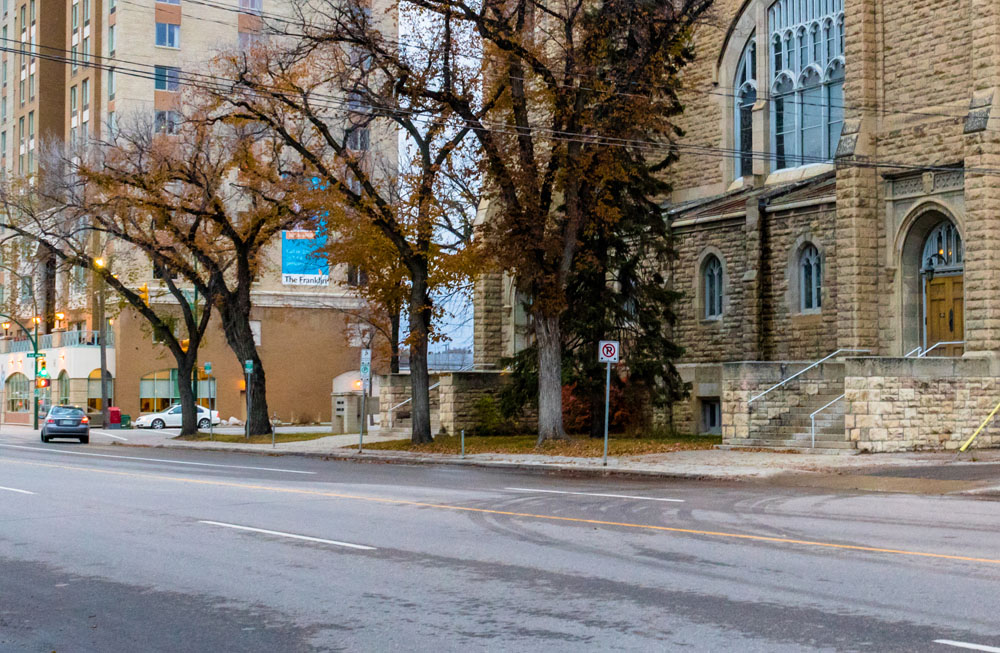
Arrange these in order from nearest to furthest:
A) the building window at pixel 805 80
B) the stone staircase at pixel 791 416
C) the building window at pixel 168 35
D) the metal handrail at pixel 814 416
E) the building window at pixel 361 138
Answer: the metal handrail at pixel 814 416 → the stone staircase at pixel 791 416 → the building window at pixel 361 138 → the building window at pixel 805 80 → the building window at pixel 168 35

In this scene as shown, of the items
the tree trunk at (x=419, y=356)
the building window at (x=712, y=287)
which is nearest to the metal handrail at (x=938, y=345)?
the building window at (x=712, y=287)

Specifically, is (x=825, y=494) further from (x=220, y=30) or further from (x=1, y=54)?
(x=1, y=54)

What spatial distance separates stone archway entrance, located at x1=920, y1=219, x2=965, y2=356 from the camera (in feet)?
96.7

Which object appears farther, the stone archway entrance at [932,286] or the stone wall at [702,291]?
the stone wall at [702,291]

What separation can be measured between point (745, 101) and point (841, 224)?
8.84m

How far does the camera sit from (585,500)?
16828 millimetres

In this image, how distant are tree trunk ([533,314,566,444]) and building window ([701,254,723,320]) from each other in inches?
373

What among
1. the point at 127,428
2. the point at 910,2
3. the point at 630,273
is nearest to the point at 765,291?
the point at 630,273

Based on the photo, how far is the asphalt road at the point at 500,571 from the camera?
304 inches

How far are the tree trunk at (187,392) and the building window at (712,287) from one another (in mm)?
19877

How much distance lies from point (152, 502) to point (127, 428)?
152 ft

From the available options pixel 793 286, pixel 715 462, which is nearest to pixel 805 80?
pixel 793 286

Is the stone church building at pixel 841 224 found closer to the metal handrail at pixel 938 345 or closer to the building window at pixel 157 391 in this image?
the metal handrail at pixel 938 345

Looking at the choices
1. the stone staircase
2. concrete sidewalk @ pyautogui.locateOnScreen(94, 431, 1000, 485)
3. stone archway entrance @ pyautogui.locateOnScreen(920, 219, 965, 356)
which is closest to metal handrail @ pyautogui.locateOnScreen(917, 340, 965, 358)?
stone archway entrance @ pyautogui.locateOnScreen(920, 219, 965, 356)
